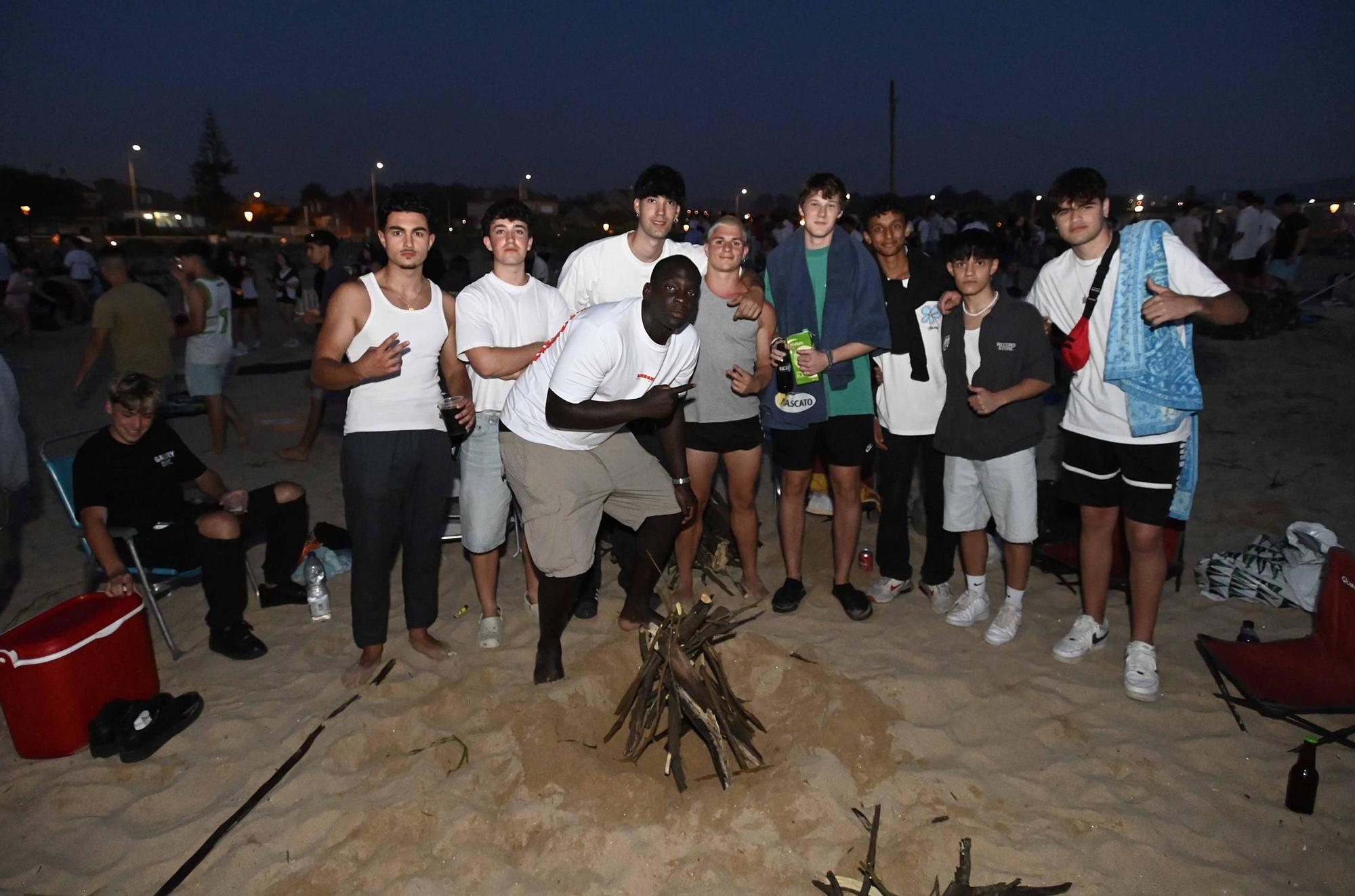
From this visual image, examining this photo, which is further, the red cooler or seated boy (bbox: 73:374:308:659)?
seated boy (bbox: 73:374:308:659)

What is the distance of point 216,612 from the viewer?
176 inches

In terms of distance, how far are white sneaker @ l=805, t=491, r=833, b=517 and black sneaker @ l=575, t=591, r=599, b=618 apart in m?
2.00

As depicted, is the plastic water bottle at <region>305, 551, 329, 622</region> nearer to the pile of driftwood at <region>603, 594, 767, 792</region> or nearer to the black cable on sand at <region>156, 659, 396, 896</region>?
the black cable on sand at <region>156, 659, 396, 896</region>

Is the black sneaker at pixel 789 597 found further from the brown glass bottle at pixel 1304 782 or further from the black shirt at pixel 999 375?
the brown glass bottle at pixel 1304 782

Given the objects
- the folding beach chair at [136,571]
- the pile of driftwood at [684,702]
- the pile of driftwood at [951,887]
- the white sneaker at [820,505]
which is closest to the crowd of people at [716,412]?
the folding beach chair at [136,571]

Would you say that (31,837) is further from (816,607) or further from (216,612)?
(816,607)

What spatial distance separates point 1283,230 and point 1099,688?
11.4m

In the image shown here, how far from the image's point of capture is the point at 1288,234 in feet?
39.4

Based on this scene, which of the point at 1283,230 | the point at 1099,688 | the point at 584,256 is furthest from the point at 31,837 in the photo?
the point at 1283,230

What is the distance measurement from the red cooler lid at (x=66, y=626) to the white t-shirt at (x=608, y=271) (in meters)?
2.59

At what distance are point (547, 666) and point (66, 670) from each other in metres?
2.08

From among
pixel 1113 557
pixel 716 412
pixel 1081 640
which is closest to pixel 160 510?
pixel 716 412

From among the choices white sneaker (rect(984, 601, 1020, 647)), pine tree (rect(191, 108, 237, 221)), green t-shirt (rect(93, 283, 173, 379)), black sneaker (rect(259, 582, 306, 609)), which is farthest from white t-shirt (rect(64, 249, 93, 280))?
pine tree (rect(191, 108, 237, 221))

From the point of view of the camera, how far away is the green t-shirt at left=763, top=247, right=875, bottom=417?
441cm
